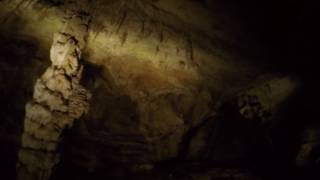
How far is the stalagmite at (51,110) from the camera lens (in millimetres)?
5816

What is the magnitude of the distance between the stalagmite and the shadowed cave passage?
1.09ft

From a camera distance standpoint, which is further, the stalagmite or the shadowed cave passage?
the shadowed cave passage

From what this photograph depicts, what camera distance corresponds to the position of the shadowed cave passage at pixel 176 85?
22.4 ft

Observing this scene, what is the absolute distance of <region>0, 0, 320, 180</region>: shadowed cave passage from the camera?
22.4ft

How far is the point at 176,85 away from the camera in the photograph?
7.73 meters

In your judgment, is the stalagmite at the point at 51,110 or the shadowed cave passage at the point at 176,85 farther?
the shadowed cave passage at the point at 176,85

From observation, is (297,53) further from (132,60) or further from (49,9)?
(49,9)

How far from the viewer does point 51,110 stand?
584 centimetres

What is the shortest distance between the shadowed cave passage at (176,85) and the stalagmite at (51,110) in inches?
13.1

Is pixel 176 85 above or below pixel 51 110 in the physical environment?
above

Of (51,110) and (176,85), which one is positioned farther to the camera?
(176,85)

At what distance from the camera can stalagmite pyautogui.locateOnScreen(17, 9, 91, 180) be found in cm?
582

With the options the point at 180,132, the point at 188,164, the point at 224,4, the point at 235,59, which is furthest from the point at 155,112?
the point at 224,4

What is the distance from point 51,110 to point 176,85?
2.58 m
